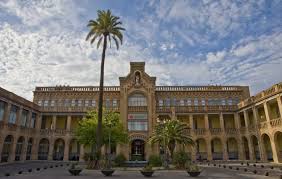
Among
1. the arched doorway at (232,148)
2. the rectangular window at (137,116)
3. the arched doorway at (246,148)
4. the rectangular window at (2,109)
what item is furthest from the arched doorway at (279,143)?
the rectangular window at (2,109)

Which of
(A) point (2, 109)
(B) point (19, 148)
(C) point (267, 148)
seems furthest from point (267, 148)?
(A) point (2, 109)

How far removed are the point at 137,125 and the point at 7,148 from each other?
23.5 meters

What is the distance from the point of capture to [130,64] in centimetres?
4791

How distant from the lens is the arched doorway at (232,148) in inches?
1802

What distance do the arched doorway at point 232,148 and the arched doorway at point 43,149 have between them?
3898cm

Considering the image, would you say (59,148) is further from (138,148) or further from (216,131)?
(216,131)

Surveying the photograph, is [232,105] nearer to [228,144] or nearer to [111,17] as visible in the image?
[228,144]

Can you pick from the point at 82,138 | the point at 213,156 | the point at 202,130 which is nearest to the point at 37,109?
the point at 82,138

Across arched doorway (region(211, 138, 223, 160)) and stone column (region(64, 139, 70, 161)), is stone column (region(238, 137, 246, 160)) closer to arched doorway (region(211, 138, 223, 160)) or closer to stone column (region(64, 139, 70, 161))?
arched doorway (region(211, 138, 223, 160))

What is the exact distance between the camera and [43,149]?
46594 mm

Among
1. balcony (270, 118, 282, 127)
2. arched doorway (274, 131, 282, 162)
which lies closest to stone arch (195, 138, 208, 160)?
arched doorway (274, 131, 282, 162)

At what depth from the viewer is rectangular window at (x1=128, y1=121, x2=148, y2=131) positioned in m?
44.3

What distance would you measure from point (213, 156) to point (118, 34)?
32.4m

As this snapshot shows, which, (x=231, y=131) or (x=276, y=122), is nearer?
(x=276, y=122)
